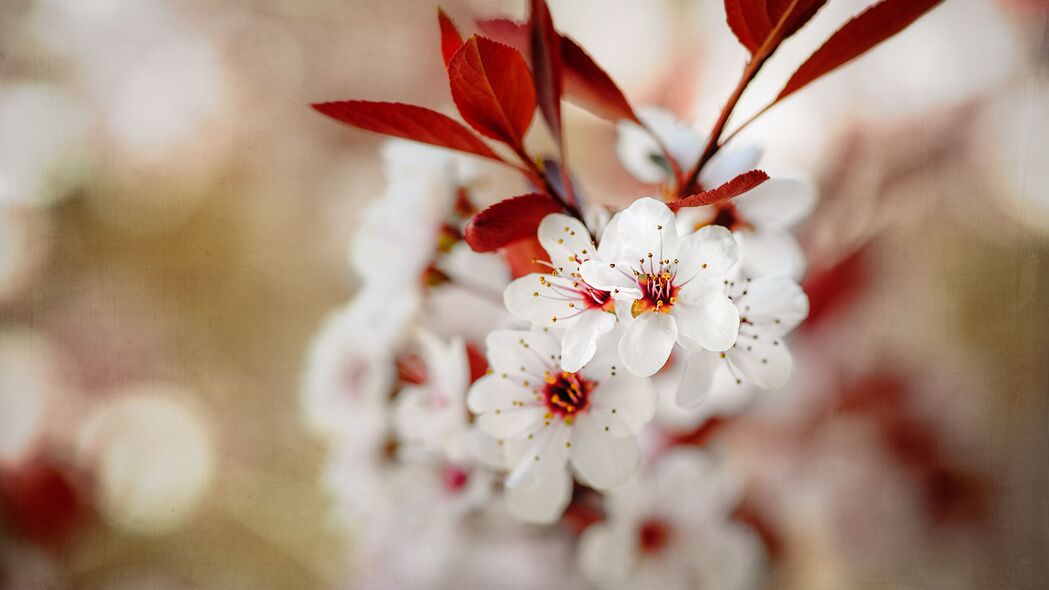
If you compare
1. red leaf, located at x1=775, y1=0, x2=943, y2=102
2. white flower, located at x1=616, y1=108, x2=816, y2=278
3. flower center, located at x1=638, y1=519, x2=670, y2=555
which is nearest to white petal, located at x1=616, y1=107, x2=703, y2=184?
white flower, located at x1=616, y1=108, x2=816, y2=278

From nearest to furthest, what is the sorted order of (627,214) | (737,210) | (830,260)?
(627,214) < (737,210) < (830,260)

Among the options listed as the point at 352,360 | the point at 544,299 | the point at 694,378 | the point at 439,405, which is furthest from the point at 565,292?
the point at 352,360

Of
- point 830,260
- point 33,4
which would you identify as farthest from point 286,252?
point 830,260

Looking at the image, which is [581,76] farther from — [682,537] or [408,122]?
[682,537]

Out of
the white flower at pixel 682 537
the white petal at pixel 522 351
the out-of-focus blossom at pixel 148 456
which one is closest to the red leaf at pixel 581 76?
the white petal at pixel 522 351

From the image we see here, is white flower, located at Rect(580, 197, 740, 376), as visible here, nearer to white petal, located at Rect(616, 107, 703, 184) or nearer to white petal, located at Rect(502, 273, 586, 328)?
white petal, located at Rect(502, 273, 586, 328)

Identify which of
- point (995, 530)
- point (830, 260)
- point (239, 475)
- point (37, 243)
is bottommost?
point (239, 475)

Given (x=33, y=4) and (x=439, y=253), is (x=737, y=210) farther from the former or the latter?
(x=33, y=4)
